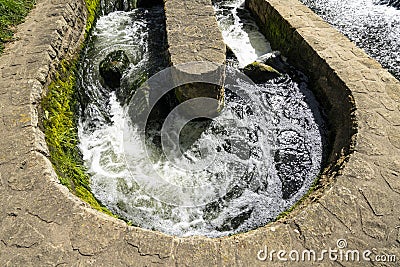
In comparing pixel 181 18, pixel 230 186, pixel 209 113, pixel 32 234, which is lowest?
pixel 230 186

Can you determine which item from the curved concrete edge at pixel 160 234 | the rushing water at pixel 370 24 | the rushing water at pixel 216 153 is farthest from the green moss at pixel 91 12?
→ the rushing water at pixel 370 24

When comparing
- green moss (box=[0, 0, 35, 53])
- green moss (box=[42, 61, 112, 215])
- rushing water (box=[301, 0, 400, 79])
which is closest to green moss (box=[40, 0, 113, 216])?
green moss (box=[42, 61, 112, 215])

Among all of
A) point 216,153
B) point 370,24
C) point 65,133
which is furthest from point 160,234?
point 370,24

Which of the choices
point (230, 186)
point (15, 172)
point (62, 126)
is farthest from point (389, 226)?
point (62, 126)

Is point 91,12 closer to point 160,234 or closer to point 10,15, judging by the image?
point 10,15

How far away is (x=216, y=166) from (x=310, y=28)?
2829mm

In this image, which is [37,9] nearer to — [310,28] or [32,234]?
[32,234]

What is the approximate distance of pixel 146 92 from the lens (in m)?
4.43

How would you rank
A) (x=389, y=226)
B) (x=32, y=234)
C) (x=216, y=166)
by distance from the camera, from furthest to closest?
1. (x=216, y=166)
2. (x=389, y=226)
3. (x=32, y=234)

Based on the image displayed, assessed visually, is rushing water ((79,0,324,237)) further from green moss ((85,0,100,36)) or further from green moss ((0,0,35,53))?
green moss ((0,0,35,53))

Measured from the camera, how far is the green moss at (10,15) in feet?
13.9

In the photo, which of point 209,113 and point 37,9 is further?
point 37,9

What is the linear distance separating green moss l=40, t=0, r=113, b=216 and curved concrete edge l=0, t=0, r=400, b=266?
0.64 feet

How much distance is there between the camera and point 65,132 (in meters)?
3.72
